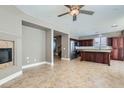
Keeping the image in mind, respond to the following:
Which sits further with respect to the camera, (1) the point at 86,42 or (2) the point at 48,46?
(1) the point at 86,42

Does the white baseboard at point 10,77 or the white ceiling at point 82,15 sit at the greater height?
the white ceiling at point 82,15

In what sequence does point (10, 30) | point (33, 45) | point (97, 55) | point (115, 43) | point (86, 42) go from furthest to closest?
1. point (86, 42)
2. point (115, 43)
3. point (97, 55)
4. point (33, 45)
5. point (10, 30)

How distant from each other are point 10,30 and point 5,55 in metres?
0.92

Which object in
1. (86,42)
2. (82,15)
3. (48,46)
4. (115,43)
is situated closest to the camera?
(82,15)

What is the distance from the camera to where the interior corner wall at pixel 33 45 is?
17.1 feet

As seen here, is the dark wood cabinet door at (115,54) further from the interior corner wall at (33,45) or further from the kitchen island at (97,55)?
the interior corner wall at (33,45)

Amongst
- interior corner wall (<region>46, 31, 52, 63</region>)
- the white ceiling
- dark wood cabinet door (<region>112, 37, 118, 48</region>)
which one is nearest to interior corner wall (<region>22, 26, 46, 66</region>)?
interior corner wall (<region>46, 31, 52, 63</region>)

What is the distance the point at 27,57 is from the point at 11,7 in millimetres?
2777

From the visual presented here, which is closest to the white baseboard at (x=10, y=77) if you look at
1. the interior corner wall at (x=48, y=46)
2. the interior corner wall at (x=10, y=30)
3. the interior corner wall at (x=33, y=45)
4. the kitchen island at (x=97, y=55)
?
the interior corner wall at (x=10, y=30)

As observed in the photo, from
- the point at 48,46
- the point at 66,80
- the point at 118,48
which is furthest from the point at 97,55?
the point at 66,80

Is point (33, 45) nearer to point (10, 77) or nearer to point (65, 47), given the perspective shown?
point (10, 77)

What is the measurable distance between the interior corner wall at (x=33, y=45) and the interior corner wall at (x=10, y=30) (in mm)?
1218

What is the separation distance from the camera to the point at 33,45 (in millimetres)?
5789
